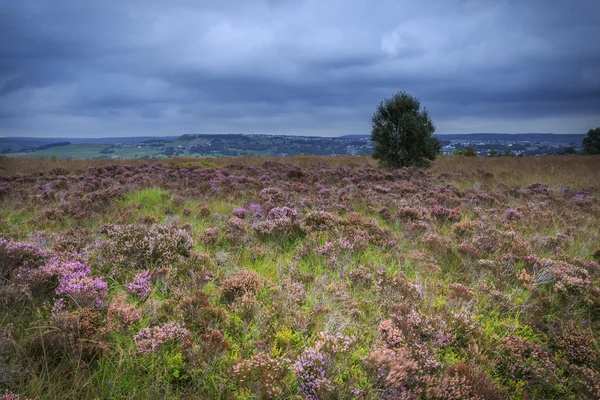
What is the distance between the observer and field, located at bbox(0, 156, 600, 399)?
2514mm

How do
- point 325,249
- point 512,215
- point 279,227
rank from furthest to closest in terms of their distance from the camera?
1. point 512,215
2. point 279,227
3. point 325,249

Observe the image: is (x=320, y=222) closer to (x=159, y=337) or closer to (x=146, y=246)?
(x=146, y=246)

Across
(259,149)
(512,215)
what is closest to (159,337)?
(512,215)

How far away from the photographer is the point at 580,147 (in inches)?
2987

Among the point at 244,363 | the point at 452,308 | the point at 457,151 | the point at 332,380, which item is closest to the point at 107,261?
the point at 244,363

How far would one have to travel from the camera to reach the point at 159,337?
2789mm

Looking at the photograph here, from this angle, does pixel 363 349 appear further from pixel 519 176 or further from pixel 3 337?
pixel 519 176

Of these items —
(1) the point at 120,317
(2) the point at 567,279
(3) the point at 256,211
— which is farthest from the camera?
(3) the point at 256,211

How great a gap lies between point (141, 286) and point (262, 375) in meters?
2.09

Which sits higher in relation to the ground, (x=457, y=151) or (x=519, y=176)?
(x=457, y=151)

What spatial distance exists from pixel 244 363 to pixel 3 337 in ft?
6.62

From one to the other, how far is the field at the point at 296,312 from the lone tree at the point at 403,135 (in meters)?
16.6

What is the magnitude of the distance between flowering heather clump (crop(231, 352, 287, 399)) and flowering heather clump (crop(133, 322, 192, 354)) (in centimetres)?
60

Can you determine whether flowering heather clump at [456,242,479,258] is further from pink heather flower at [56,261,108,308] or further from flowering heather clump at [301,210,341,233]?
pink heather flower at [56,261,108,308]
